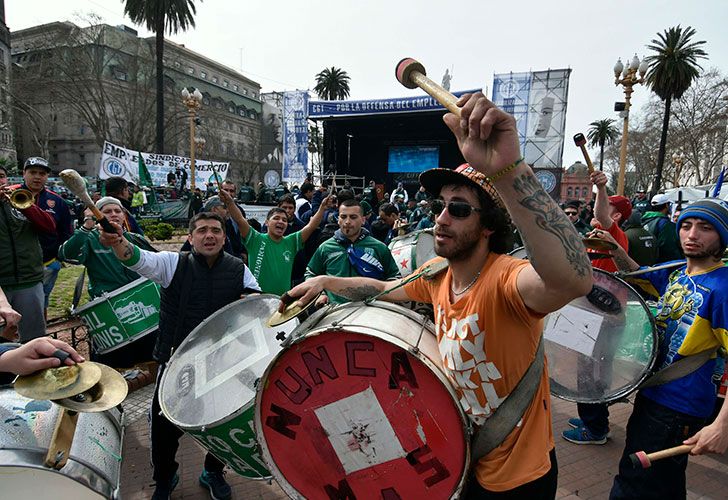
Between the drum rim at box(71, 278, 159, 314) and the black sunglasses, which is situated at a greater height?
the black sunglasses

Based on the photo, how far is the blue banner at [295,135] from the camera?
88.5 ft

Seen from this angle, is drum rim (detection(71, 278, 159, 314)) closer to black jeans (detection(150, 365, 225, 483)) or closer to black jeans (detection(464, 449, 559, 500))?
black jeans (detection(150, 365, 225, 483))

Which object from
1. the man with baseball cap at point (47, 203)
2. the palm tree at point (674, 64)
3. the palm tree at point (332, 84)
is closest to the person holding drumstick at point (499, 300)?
the man with baseball cap at point (47, 203)

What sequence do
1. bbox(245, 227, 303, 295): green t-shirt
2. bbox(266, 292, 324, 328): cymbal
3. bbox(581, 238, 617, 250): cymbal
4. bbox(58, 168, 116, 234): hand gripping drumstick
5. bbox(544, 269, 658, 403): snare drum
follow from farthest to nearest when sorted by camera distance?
bbox(245, 227, 303, 295): green t-shirt → bbox(581, 238, 617, 250): cymbal → bbox(58, 168, 116, 234): hand gripping drumstick → bbox(544, 269, 658, 403): snare drum → bbox(266, 292, 324, 328): cymbal

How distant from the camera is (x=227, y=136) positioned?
2576 inches

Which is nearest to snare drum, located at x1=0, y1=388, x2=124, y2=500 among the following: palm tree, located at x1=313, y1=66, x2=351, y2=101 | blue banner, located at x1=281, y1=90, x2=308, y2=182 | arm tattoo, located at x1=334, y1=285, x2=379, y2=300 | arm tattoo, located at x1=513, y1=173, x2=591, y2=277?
arm tattoo, located at x1=334, y1=285, x2=379, y2=300

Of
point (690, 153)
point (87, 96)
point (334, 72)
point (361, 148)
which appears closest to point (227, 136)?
point (334, 72)

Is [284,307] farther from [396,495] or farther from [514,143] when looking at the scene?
[514,143]

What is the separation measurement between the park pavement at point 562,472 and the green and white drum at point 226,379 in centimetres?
112

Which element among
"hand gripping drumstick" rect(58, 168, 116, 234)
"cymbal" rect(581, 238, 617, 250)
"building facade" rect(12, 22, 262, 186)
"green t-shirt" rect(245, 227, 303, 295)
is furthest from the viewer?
"building facade" rect(12, 22, 262, 186)

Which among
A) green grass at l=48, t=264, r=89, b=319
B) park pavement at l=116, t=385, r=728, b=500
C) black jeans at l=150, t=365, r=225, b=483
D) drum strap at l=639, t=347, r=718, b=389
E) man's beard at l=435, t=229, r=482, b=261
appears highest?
man's beard at l=435, t=229, r=482, b=261

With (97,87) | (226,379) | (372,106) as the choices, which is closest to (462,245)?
(226,379)

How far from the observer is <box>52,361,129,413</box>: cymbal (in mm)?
1593

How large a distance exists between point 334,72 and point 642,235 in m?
51.1
